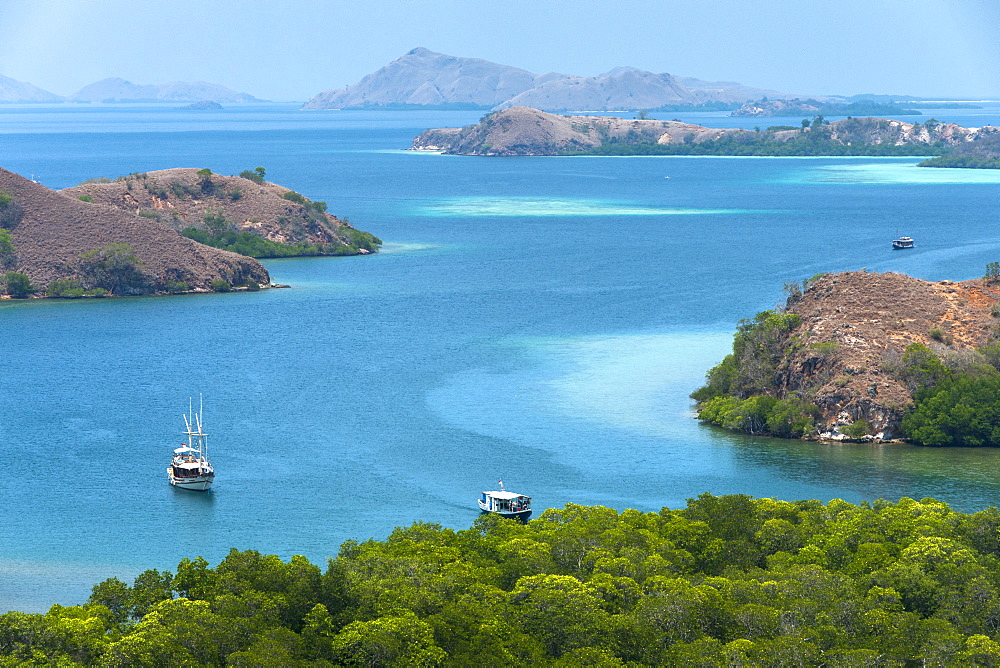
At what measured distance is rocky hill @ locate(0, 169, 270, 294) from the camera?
142 m

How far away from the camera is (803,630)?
48.7 m

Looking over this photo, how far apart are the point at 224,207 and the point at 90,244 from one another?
33169 millimetres

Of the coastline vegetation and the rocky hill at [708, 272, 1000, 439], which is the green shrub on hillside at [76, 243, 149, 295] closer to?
the rocky hill at [708, 272, 1000, 439]

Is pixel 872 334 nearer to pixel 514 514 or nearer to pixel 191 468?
pixel 514 514

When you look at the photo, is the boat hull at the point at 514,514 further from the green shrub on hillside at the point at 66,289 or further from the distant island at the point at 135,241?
the green shrub on hillside at the point at 66,289

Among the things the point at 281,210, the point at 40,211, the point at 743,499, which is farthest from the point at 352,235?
the point at 743,499

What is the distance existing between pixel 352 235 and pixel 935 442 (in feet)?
347

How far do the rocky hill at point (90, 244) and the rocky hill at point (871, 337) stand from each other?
6969 cm

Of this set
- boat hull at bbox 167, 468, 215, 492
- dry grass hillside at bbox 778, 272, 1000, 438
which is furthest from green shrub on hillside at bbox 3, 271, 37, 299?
dry grass hillside at bbox 778, 272, 1000, 438

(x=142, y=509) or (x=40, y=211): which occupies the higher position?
(x=40, y=211)

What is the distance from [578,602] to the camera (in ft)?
166

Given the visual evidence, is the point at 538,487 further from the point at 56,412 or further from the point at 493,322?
the point at 493,322

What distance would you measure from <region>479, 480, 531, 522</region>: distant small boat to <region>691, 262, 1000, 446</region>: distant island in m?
21.4

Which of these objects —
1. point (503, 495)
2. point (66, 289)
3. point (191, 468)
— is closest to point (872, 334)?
point (503, 495)
